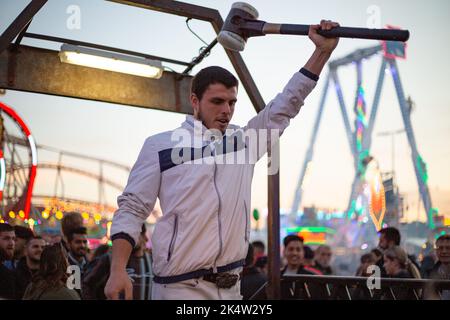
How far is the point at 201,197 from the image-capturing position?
2518 mm

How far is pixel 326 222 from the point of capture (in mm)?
94312

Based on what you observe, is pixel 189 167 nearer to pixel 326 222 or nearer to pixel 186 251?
pixel 186 251

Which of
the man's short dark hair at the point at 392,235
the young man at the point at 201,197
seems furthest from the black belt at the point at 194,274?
the man's short dark hair at the point at 392,235

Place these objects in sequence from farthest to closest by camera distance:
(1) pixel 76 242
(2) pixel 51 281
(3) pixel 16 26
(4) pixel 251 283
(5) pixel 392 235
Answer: (5) pixel 392 235, (1) pixel 76 242, (4) pixel 251 283, (2) pixel 51 281, (3) pixel 16 26

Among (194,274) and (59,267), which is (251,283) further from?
(194,274)

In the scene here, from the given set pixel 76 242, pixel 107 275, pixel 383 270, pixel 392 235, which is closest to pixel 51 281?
pixel 107 275

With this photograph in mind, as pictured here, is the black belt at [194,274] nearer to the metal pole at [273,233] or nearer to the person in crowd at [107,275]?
the metal pole at [273,233]

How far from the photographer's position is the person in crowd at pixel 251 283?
6.61 metres

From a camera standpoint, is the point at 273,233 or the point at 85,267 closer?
the point at 273,233

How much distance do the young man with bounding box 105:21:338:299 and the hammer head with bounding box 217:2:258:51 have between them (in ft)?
0.53

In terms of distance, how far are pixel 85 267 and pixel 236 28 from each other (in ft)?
16.9

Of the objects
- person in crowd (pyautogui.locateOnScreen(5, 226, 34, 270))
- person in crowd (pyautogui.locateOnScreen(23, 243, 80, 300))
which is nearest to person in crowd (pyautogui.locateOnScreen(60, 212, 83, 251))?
person in crowd (pyautogui.locateOnScreen(5, 226, 34, 270))
